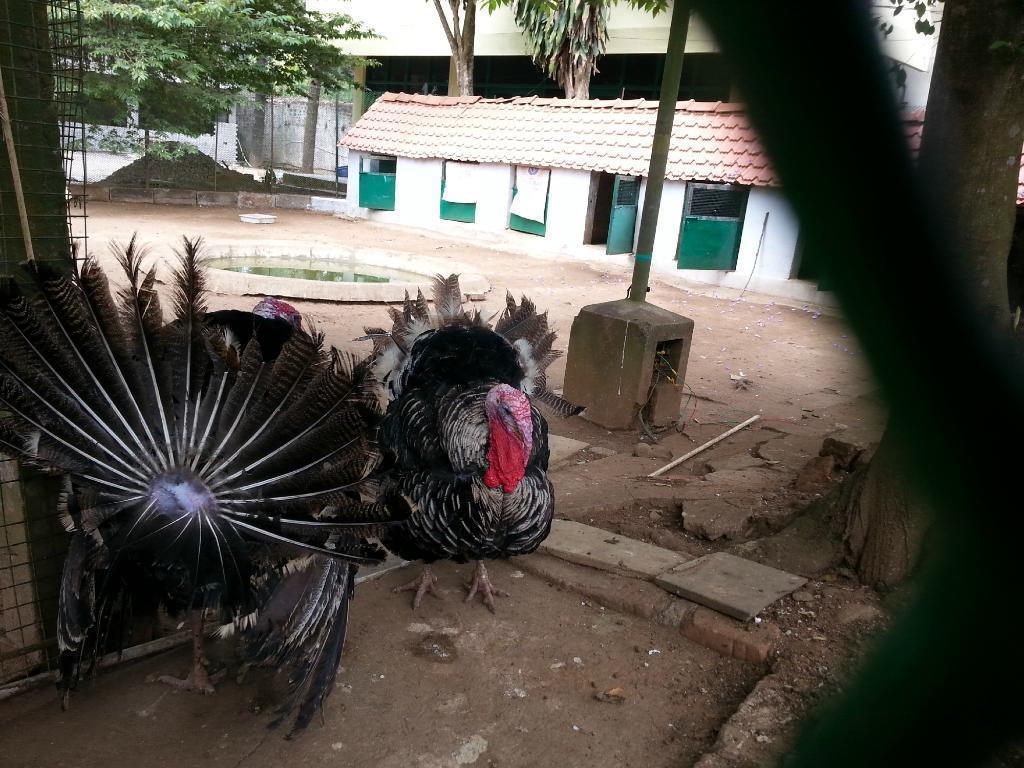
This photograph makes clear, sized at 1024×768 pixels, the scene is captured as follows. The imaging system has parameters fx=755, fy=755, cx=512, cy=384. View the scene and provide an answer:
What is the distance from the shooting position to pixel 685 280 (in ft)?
47.9

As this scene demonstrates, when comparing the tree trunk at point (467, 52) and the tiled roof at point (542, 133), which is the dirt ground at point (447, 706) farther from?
the tree trunk at point (467, 52)

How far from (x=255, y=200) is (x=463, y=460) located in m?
19.3

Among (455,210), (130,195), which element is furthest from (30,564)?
(130,195)

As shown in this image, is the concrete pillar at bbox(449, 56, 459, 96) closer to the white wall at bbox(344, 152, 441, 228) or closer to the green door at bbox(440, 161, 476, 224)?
the white wall at bbox(344, 152, 441, 228)

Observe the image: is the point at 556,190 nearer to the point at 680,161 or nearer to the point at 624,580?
the point at 680,161

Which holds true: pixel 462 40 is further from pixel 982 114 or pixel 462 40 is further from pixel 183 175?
pixel 982 114

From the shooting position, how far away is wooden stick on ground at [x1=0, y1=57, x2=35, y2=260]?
2566mm

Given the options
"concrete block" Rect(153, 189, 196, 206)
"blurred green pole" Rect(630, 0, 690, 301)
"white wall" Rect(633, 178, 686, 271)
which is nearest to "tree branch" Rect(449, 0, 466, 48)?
"concrete block" Rect(153, 189, 196, 206)

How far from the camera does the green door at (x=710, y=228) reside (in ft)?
46.5

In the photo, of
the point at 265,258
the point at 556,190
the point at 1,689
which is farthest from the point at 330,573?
the point at 556,190

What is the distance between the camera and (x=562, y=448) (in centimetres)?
629

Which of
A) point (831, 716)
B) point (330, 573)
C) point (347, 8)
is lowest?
point (330, 573)

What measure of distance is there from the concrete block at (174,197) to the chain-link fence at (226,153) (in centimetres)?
37

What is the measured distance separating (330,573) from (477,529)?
83 centimetres
